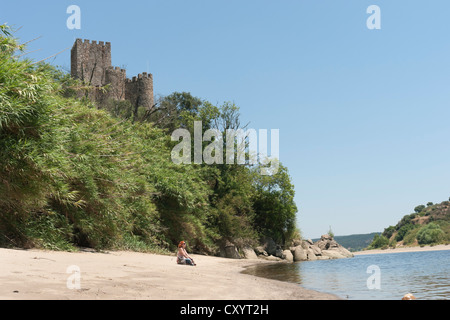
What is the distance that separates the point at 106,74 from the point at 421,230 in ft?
202

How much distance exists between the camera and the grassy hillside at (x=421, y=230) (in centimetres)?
→ 7219

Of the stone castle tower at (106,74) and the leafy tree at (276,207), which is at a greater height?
the stone castle tower at (106,74)

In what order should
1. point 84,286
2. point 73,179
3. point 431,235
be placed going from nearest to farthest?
1. point 84,286
2. point 73,179
3. point 431,235

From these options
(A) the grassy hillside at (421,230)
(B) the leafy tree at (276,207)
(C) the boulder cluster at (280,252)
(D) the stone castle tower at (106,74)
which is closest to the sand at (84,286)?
(C) the boulder cluster at (280,252)

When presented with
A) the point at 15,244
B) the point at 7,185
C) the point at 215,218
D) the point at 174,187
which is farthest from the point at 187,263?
the point at 215,218

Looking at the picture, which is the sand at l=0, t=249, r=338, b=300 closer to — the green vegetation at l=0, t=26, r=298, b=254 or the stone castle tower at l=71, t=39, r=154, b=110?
the green vegetation at l=0, t=26, r=298, b=254

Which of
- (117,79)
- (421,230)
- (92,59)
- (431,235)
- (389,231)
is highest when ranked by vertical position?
(92,59)

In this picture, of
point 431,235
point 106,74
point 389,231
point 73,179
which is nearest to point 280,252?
point 73,179

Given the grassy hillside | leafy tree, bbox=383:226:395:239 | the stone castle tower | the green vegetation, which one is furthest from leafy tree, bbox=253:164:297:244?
leafy tree, bbox=383:226:395:239

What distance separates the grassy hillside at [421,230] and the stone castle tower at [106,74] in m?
51.6

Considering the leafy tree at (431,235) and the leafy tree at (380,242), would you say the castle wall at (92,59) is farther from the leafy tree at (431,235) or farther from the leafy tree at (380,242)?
the leafy tree at (380,242)

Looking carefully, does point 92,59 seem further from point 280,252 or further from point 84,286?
point 84,286

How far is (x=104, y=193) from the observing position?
16328mm

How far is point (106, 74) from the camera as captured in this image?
61938mm
